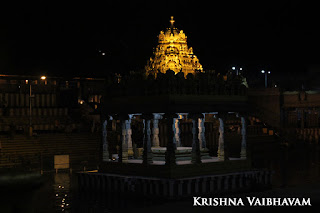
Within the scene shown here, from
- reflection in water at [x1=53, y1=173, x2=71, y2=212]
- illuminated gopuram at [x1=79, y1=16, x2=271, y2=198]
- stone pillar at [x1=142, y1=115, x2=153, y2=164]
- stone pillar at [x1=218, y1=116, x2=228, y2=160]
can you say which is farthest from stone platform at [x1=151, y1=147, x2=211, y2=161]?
reflection in water at [x1=53, y1=173, x2=71, y2=212]

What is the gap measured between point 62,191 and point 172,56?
8.63 meters

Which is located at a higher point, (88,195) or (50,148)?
(50,148)

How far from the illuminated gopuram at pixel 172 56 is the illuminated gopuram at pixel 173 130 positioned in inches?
1.9

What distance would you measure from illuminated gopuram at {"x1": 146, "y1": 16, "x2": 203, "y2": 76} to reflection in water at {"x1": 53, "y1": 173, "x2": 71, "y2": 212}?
7.22 m

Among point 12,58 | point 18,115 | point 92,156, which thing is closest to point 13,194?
point 92,156

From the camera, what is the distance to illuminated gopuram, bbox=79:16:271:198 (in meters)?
25.8

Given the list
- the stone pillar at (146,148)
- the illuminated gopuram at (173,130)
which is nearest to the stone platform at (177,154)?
the illuminated gopuram at (173,130)

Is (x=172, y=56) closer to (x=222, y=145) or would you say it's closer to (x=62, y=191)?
(x=222, y=145)

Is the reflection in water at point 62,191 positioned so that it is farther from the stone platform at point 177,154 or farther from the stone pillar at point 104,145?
the stone platform at point 177,154

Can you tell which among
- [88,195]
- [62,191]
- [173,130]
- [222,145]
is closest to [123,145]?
[88,195]

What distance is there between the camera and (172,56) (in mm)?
28453

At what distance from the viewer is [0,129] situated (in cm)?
5406

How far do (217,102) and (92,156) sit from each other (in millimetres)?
20587

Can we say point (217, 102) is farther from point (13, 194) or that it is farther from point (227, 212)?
point (13, 194)
